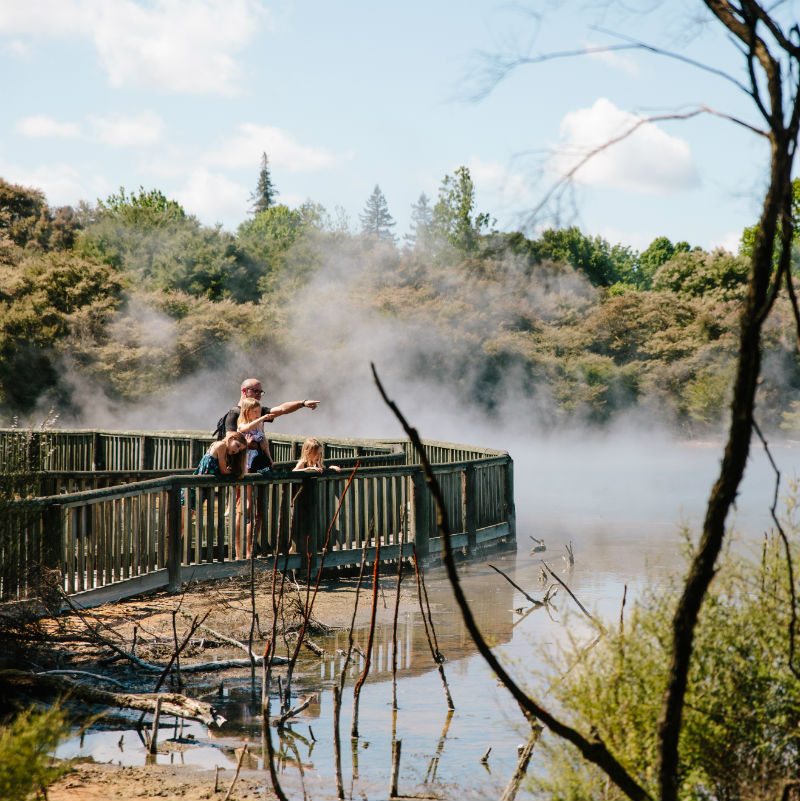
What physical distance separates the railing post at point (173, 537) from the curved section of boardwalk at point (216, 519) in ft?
0.04

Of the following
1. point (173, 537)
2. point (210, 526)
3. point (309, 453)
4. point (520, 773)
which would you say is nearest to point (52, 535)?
point (173, 537)

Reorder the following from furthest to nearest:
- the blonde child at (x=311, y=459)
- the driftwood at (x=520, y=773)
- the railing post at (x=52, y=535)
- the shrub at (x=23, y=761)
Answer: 1. the blonde child at (x=311, y=459)
2. the railing post at (x=52, y=535)
3. the driftwood at (x=520, y=773)
4. the shrub at (x=23, y=761)

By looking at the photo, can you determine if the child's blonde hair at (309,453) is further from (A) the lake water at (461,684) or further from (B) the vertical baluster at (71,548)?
(B) the vertical baluster at (71,548)

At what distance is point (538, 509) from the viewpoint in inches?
806

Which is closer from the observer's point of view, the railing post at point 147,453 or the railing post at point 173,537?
the railing post at point 173,537

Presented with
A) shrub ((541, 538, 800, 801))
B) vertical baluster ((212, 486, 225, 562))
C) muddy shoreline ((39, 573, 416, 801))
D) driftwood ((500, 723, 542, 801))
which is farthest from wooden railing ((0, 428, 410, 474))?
shrub ((541, 538, 800, 801))

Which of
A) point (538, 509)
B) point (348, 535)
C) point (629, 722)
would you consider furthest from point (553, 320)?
point (629, 722)

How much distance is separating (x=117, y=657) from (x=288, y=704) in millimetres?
1588

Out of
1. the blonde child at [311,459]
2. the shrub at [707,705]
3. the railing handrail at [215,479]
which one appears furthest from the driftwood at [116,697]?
the blonde child at [311,459]

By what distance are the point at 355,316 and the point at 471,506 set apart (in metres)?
36.0

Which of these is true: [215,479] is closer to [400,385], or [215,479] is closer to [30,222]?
[400,385]

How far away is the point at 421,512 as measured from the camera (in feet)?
44.5

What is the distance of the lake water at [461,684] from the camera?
6.40 metres

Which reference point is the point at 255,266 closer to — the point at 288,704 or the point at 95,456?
the point at 95,456
